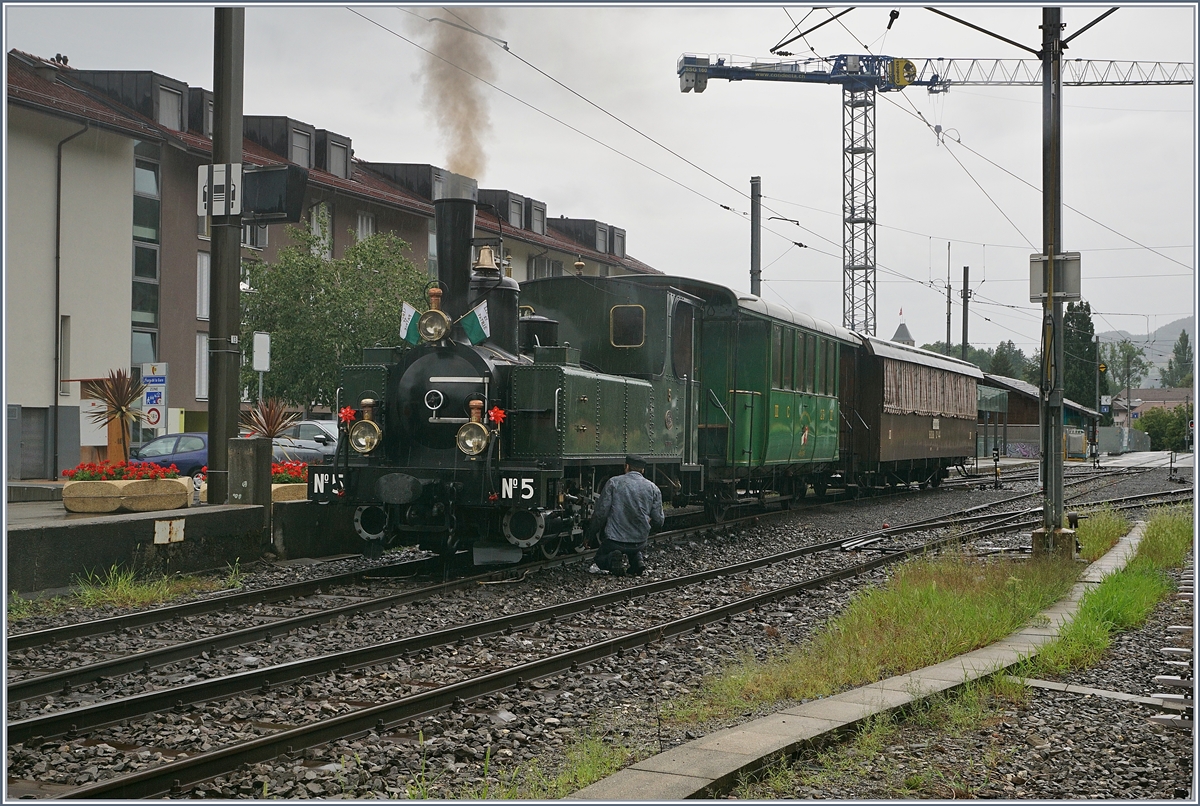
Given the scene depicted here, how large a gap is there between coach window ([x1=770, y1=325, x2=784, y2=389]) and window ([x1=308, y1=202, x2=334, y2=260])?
17.1 meters

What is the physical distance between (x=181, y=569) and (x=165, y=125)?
24276mm

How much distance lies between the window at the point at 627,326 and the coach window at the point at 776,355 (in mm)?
4181

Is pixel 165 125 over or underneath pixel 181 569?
over

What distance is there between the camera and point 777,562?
13.7 m

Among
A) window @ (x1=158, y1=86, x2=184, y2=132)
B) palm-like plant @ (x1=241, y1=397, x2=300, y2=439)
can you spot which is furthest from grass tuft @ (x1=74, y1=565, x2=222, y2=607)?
window @ (x1=158, y1=86, x2=184, y2=132)

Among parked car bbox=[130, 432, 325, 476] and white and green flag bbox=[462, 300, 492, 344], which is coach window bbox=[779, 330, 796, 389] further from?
parked car bbox=[130, 432, 325, 476]

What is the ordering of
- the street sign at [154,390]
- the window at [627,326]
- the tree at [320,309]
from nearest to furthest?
the window at [627,326] → the street sign at [154,390] → the tree at [320,309]

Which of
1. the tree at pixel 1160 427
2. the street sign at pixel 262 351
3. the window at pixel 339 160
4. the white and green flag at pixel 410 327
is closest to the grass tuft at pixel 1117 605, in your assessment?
the white and green flag at pixel 410 327

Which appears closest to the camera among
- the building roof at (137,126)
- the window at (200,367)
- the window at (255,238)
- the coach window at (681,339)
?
the coach window at (681,339)

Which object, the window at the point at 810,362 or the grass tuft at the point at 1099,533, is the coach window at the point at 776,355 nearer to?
the window at the point at 810,362

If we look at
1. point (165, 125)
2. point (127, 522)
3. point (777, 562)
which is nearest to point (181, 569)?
point (127, 522)

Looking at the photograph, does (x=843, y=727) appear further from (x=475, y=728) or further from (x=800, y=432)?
(x=800, y=432)

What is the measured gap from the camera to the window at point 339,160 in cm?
3878

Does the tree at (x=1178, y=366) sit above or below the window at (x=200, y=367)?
above
